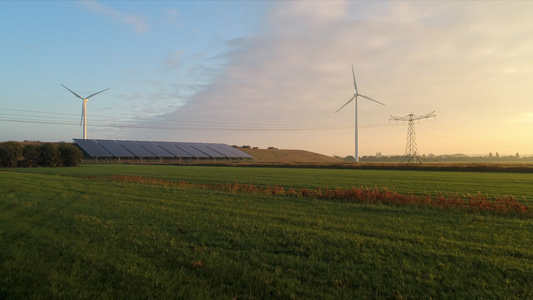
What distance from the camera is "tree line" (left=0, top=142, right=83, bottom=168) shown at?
64562 mm

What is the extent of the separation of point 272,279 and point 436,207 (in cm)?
1222

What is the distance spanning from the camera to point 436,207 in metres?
15.5

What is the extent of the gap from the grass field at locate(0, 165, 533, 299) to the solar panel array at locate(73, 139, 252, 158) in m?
85.0

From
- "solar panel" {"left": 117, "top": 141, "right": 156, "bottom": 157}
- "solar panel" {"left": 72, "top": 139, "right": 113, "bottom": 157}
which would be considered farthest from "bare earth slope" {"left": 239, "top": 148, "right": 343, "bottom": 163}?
"solar panel" {"left": 72, "top": 139, "right": 113, "bottom": 157}

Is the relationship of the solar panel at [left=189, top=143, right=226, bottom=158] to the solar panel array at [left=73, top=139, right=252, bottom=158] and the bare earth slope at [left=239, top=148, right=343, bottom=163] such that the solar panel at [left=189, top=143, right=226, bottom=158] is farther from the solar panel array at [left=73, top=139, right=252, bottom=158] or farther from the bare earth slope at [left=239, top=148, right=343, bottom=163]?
the bare earth slope at [left=239, top=148, right=343, bottom=163]

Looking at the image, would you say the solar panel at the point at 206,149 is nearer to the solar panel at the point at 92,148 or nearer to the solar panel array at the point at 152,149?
the solar panel array at the point at 152,149

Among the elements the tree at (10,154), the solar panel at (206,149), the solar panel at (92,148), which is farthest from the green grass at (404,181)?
the solar panel at (206,149)

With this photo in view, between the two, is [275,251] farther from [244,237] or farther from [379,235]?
[379,235]

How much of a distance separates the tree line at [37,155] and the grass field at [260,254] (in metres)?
64.5

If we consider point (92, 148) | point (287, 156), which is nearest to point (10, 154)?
point (92, 148)

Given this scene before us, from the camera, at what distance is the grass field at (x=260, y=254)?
19.2ft

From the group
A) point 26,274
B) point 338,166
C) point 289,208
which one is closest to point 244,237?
point 26,274

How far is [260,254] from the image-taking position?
25.6 feet

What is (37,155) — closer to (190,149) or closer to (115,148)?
(115,148)
